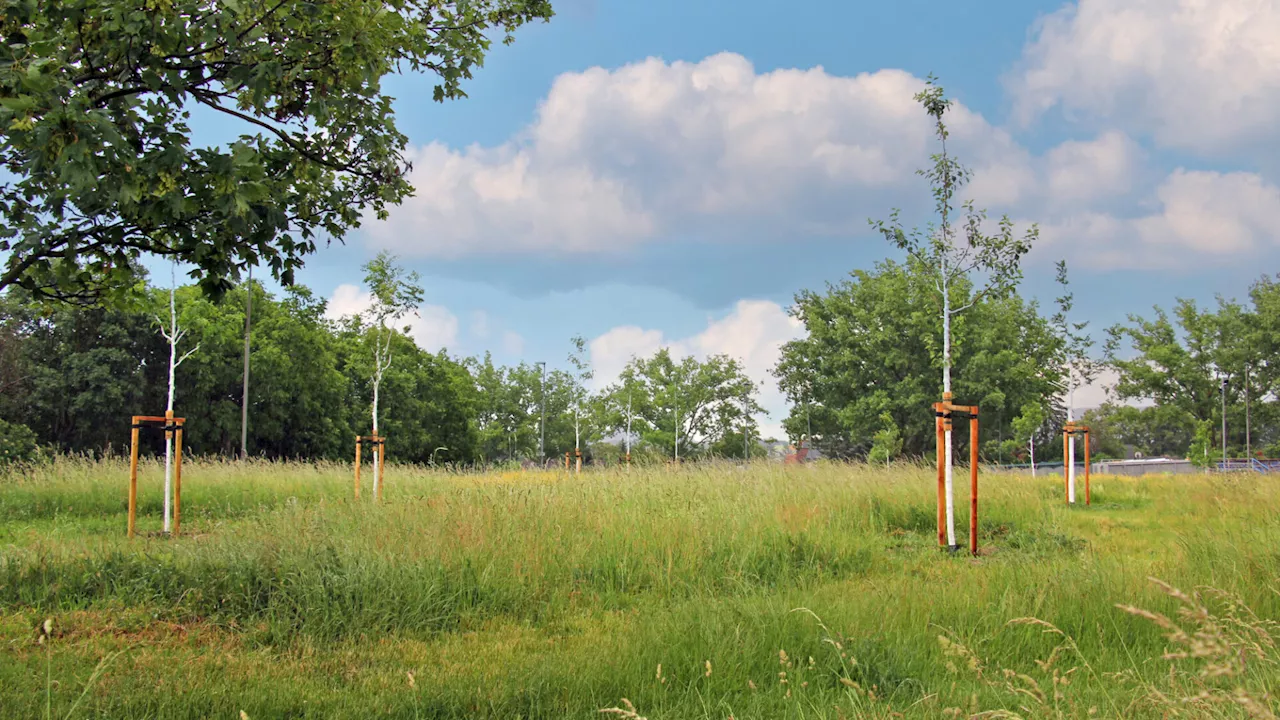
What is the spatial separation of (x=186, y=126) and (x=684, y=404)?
55.1 metres

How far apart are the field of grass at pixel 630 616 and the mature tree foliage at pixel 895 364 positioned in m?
35.5

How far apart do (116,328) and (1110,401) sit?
2097 inches

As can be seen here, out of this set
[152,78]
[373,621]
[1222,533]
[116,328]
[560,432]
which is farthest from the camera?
[560,432]

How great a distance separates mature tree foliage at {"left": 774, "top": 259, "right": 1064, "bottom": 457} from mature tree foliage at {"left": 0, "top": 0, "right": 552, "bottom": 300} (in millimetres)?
39145

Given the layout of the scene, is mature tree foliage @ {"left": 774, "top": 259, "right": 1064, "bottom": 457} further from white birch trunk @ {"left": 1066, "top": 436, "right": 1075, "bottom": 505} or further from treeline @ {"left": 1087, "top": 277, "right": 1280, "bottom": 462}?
white birch trunk @ {"left": 1066, "top": 436, "right": 1075, "bottom": 505}

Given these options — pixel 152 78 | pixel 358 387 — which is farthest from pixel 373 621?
pixel 358 387

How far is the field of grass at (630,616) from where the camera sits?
4.30m

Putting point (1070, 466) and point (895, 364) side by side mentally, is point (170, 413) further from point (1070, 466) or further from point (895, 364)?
point (895, 364)

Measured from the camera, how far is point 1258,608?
5.84 meters

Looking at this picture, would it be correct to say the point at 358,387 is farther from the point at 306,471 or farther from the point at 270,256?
the point at 270,256

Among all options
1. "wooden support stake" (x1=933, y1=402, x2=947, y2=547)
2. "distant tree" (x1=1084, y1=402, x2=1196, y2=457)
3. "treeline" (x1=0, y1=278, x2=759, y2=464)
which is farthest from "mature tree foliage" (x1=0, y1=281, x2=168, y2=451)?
"distant tree" (x1=1084, y1=402, x2=1196, y2=457)

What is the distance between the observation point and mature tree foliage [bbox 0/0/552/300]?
3.83 m

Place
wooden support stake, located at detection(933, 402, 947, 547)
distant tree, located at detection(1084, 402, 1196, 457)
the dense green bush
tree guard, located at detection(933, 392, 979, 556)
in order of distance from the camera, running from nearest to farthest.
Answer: tree guard, located at detection(933, 392, 979, 556), wooden support stake, located at detection(933, 402, 947, 547), the dense green bush, distant tree, located at detection(1084, 402, 1196, 457)

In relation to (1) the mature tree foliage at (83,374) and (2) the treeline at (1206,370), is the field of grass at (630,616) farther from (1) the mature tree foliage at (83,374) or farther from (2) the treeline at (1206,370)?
(2) the treeline at (1206,370)
